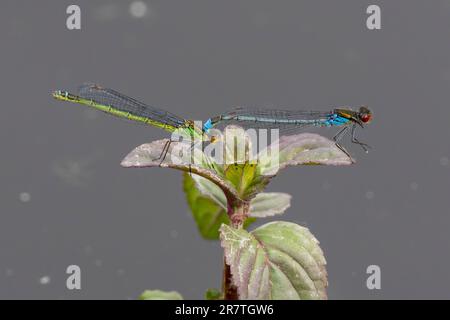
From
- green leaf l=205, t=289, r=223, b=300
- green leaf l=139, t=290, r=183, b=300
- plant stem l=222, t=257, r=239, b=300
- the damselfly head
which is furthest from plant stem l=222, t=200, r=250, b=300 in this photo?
the damselfly head

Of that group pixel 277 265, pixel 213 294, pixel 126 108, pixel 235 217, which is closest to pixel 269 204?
pixel 235 217

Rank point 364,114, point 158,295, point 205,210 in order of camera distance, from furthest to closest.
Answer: point 364,114
point 205,210
point 158,295

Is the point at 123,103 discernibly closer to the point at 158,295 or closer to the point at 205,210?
the point at 205,210

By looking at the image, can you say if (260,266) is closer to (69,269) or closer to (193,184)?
(193,184)

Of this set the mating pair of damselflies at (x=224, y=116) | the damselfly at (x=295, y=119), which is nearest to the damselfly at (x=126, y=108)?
the mating pair of damselflies at (x=224, y=116)

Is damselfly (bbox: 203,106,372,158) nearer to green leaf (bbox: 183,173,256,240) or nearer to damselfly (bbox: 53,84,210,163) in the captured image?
damselfly (bbox: 53,84,210,163)

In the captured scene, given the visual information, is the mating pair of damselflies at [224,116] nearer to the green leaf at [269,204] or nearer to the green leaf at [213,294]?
the green leaf at [269,204]
